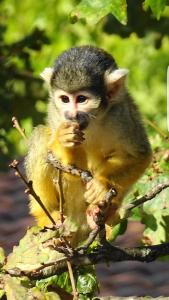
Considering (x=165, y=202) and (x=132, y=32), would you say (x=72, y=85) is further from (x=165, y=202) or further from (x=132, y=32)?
(x=132, y=32)

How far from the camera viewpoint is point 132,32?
17.0ft

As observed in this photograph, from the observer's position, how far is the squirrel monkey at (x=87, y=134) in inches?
154

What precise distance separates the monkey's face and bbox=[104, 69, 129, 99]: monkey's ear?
7 cm

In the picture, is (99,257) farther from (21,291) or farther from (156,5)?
(156,5)

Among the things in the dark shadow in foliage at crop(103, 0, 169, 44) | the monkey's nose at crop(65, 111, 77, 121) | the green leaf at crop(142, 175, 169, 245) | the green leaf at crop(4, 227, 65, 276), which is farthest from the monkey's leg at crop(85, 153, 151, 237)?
the dark shadow in foliage at crop(103, 0, 169, 44)

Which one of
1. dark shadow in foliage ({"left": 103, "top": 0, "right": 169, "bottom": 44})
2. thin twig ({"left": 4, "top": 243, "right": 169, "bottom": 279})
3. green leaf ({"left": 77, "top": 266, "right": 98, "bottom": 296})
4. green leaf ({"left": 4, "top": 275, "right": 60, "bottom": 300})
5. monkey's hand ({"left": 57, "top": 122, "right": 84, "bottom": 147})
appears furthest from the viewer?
dark shadow in foliage ({"left": 103, "top": 0, "right": 169, "bottom": 44})

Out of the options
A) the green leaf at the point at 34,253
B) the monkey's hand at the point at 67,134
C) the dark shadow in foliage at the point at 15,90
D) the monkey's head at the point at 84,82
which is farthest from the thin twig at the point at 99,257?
the dark shadow in foliage at the point at 15,90

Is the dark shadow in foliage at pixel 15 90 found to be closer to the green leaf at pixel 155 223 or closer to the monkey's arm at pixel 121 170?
the monkey's arm at pixel 121 170

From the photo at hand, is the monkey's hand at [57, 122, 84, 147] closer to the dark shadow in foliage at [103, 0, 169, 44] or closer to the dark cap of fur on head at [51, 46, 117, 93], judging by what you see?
the dark cap of fur on head at [51, 46, 117, 93]

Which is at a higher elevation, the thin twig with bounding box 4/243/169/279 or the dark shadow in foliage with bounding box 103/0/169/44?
the dark shadow in foliage with bounding box 103/0/169/44

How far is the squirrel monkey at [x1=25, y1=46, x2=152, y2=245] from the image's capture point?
154 inches

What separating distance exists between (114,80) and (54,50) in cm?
381

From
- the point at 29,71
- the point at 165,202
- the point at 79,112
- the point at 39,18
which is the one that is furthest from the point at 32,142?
the point at 39,18

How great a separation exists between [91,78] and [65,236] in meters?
1.31
